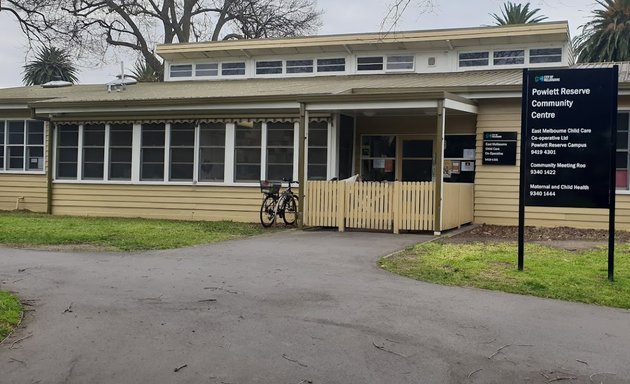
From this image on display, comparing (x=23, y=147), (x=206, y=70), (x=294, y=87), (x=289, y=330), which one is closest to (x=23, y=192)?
(x=23, y=147)

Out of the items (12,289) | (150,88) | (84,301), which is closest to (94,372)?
(84,301)

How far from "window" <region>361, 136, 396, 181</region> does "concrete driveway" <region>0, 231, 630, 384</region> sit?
30.6 ft

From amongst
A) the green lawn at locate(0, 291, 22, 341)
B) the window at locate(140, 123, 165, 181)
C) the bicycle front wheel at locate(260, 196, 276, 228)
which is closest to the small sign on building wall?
the bicycle front wheel at locate(260, 196, 276, 228)

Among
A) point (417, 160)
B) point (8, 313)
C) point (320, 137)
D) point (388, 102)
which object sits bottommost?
point (8, 313)

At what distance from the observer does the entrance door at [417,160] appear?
17.5 metres

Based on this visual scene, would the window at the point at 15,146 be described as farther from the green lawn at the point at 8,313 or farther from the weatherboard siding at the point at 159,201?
the green lawn at the point at 8,313

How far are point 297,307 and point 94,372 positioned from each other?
7.65 feet

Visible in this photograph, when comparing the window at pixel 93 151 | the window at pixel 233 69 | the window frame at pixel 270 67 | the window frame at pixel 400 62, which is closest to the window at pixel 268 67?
the window frame at pixel 270 67

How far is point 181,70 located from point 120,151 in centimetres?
653

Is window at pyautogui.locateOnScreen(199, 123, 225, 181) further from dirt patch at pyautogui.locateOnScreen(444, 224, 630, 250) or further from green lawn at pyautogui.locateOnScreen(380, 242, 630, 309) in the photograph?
green lawn at pyautogui.locateOnScreen(380, 242, 630, 309)

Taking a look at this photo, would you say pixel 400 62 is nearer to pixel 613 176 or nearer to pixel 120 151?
pixel 120 151

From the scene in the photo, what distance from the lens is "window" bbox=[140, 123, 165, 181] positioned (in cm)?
1778

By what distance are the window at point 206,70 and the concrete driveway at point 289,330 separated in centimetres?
1540

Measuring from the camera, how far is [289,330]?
5586mm
